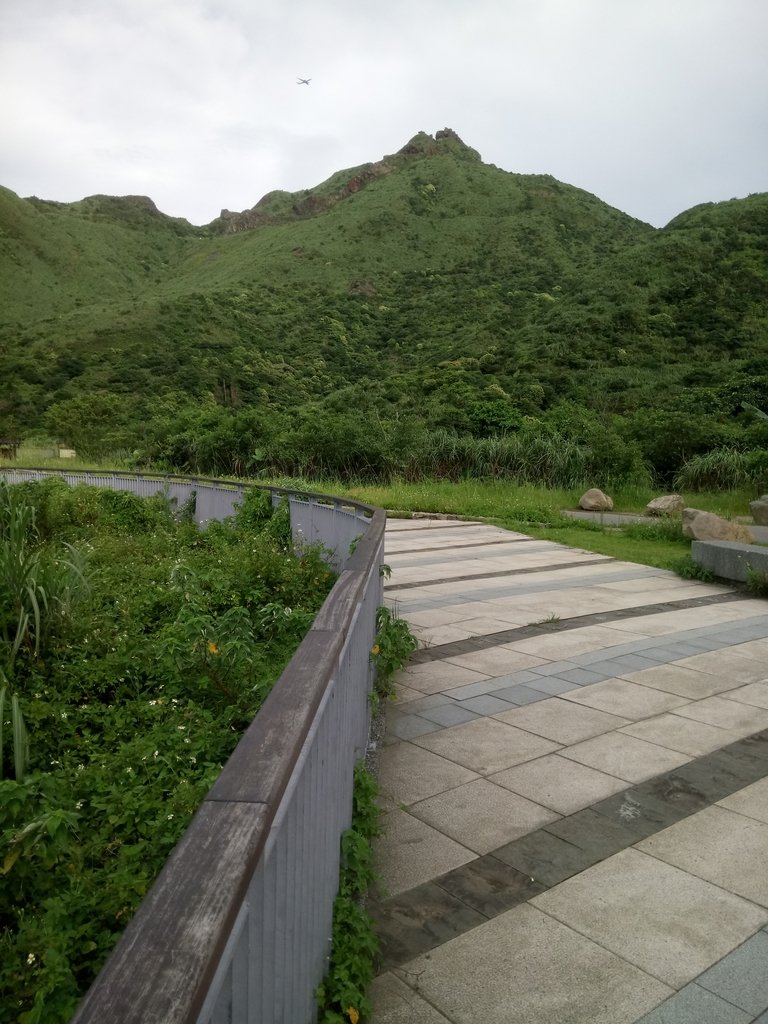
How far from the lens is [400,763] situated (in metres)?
3.69

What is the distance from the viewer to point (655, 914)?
8.11 feet

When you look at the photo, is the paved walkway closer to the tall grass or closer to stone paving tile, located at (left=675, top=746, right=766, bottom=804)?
stone paving tile, located at (left=675, top=746, right=766, bottom=804)

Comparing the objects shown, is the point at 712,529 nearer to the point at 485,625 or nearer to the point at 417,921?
the point at 485,625

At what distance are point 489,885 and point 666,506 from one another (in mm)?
12919

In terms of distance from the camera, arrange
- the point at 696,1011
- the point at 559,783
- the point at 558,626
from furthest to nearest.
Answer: the point at 558,626, the point at 559,783, the point at 696,1011

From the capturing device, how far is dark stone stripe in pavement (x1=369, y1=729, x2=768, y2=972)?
242 cm

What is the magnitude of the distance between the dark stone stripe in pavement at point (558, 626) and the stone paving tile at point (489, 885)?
8.64 ft

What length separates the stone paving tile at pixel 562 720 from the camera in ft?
13.3

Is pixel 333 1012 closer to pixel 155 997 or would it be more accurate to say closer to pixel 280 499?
pixel 155 997

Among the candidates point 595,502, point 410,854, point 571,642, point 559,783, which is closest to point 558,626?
point 571,642

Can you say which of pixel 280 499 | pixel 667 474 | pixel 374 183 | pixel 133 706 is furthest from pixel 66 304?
pixel 133 706

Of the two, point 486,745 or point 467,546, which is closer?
point 486,745

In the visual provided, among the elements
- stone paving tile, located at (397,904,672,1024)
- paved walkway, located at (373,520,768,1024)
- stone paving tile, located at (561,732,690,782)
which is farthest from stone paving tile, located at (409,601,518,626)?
stone paving tile, located at (397,904,672,1024)

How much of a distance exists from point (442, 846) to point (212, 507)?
8780mm
